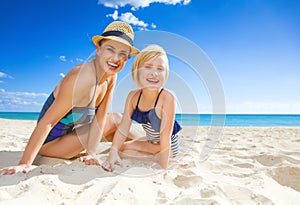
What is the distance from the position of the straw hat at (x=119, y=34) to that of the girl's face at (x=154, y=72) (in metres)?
0.17

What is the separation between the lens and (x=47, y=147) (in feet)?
8.01

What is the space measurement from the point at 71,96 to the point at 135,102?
0.71 metres

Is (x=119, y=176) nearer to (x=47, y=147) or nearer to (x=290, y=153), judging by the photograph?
(x=47, y=147)

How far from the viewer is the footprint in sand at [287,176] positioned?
1955 mm

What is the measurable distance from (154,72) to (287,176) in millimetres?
1470

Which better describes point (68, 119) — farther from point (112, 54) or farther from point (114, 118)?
point (112, 54)

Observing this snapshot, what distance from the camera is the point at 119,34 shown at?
2.17m

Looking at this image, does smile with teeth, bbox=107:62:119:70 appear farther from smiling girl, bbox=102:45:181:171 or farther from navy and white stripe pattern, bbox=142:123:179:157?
navy and white stripe pattern, bbox=142:123:179:157

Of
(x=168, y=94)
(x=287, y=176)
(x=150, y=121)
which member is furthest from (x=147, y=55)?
(x=287, y=176)

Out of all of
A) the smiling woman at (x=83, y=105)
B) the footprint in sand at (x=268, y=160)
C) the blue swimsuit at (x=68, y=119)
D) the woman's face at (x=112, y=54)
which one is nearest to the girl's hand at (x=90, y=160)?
the smiling woman at (x=83, y=105)

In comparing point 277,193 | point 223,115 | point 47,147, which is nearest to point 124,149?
point 47,147

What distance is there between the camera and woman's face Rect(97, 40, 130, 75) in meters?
2.17

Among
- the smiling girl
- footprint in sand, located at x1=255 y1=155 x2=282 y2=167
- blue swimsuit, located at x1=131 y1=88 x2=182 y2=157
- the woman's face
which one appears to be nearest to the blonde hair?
the smiling girl

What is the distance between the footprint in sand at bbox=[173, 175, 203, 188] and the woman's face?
114 centimetres
